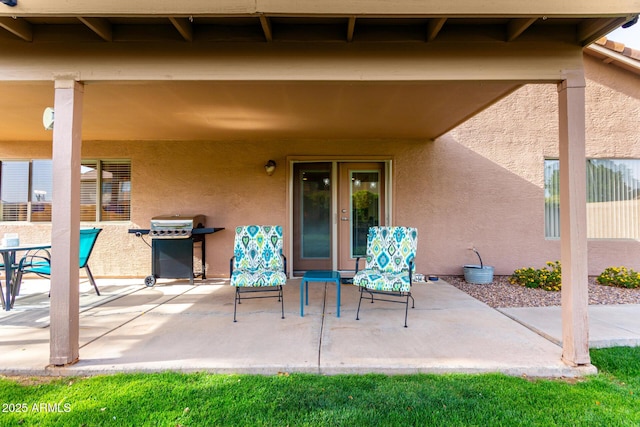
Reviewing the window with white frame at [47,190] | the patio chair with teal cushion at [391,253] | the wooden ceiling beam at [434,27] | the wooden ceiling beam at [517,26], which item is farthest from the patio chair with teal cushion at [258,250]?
the wooden ceiling beam at [517,26]

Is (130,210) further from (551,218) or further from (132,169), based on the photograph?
(551,218)

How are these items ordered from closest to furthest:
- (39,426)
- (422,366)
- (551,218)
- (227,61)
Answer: (39,426), (422,366), (227,61), (551,218)

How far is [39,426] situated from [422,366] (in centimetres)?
248

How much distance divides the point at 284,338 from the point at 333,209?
10.7 ft

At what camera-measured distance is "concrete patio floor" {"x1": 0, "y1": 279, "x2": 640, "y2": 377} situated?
251cm

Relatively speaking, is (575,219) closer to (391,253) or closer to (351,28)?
(391,253)

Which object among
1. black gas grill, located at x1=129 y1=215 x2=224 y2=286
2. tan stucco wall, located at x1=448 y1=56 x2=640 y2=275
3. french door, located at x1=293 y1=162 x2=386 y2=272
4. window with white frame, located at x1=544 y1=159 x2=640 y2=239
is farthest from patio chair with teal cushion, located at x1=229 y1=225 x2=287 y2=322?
window with white frame, located at x1=544 y1=159 x2=640 y2=239

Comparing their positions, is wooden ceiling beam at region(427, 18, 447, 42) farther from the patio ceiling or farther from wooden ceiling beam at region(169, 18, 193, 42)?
wooden ceiling beam at region(169, 18, 193, 42)

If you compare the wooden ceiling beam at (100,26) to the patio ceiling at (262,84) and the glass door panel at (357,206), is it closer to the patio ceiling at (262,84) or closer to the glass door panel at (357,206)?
the patio ceiling at (262,84)

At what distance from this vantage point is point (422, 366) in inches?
98.8

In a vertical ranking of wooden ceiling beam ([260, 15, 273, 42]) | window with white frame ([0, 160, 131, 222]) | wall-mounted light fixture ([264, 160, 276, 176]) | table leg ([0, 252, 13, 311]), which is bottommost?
table leg ([0, 252, 13, 311])

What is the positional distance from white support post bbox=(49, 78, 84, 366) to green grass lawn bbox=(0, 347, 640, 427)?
0.95 feet

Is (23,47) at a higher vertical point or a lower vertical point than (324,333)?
higher

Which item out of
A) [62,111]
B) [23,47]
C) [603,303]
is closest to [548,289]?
[603,303]
